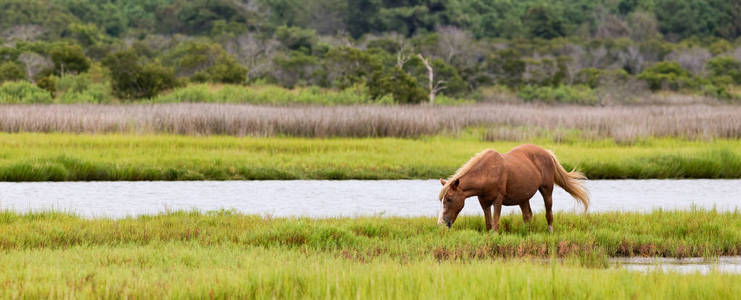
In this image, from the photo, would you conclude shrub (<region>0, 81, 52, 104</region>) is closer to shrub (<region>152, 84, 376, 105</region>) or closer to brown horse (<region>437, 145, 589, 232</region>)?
shrub (<region>152, 84, 376, 105</region>)

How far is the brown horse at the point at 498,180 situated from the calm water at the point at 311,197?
2.77 meters

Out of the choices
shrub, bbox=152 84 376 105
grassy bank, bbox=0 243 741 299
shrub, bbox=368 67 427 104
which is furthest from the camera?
shrub, bbox=368 67 427 104

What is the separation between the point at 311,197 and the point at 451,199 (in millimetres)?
5733

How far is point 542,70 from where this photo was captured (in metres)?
49.6

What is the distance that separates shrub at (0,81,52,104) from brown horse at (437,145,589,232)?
26901 millimetres

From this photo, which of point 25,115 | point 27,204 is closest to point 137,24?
point 25,115

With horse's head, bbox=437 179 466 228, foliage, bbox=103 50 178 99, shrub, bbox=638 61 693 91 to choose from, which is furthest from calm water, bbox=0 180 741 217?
shrub, bbox=638 61 693 91

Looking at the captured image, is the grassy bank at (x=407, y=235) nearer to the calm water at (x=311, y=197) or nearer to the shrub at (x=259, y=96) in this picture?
the calm water at (x=311, y=197)

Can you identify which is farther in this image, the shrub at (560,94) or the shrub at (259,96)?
the shrub at (560,94)

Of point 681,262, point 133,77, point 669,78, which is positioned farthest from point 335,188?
point 669,78

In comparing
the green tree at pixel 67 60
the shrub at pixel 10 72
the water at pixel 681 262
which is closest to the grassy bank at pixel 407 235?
the water at pixel 681 262

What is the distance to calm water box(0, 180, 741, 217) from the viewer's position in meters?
11.1

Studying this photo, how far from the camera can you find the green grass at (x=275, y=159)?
1495 centimetres

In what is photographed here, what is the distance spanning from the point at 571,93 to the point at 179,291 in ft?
140
